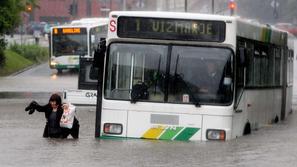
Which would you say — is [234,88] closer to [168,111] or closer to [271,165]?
[168,111]

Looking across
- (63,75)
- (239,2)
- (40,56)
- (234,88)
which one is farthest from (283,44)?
(239,2)

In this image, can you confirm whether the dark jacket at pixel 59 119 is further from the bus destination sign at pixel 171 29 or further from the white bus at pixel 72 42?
the white bus at pixel 72 42

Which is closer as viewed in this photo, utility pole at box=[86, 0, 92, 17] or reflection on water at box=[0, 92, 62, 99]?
reflection on water at box=[0, 92, 62, 99]

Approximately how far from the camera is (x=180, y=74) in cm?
1697

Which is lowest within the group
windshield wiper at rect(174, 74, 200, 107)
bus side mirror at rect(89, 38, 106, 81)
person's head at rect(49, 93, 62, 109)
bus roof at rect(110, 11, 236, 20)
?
person's head at rect(49, 93, 62, 109)

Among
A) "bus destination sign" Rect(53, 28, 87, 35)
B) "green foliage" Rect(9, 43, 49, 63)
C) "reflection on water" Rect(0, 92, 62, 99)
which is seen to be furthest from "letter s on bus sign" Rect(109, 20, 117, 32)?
"green foliage" Rect(9, 43, 49, 63)

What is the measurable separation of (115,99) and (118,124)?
18.1 inches

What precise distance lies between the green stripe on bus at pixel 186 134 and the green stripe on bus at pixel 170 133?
0.26 feet

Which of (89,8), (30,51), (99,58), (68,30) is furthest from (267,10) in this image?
(99,58)

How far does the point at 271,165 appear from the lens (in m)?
13.5

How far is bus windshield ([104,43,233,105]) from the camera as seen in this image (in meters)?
17.0

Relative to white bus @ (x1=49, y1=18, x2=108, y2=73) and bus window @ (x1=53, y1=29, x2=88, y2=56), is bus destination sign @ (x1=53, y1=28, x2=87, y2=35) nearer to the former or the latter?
white bus @ (x1=49, y1=18, x2=108, y2=73)

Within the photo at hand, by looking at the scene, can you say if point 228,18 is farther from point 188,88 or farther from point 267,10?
point 267,10

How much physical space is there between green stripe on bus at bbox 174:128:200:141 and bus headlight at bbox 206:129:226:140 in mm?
212
